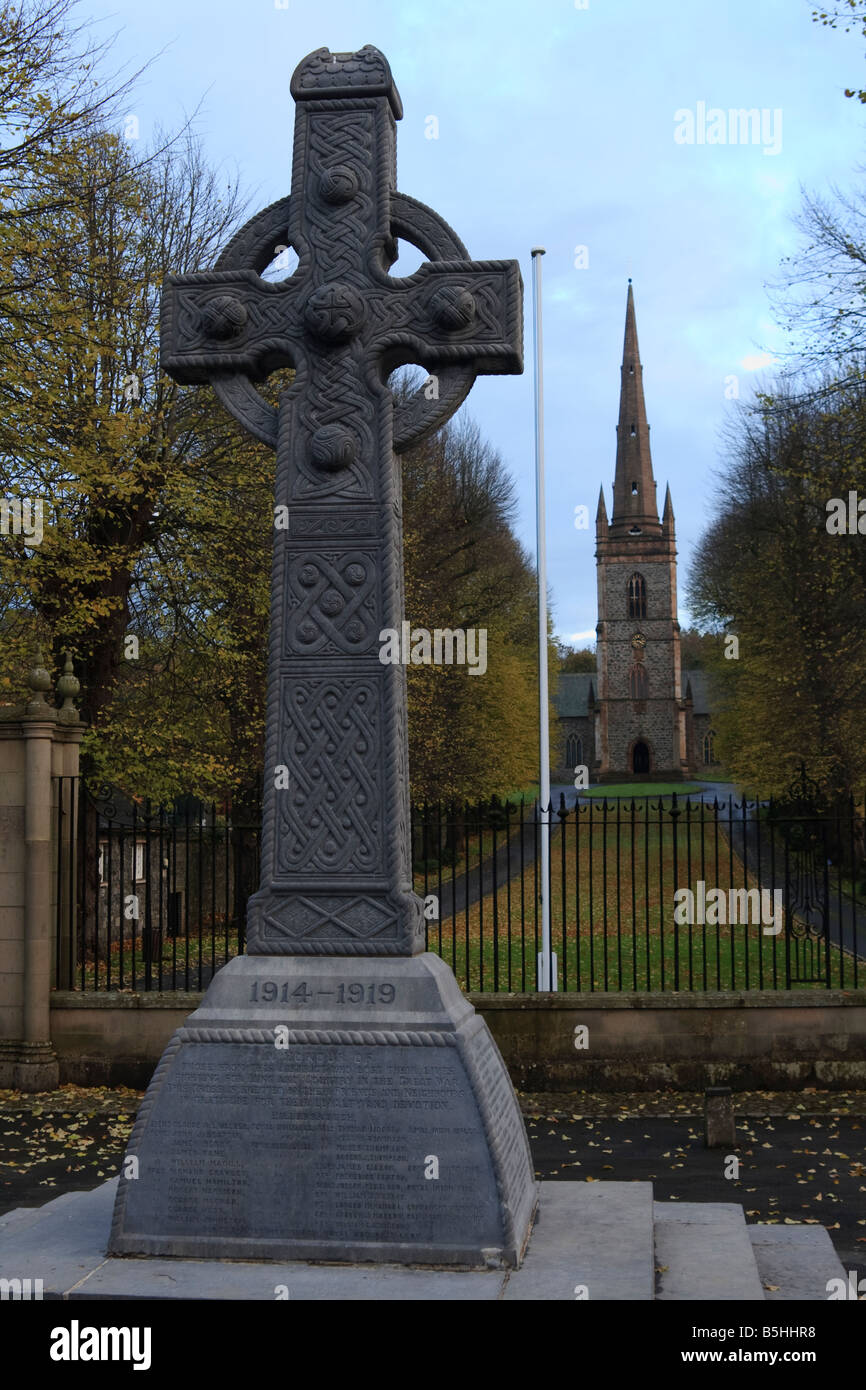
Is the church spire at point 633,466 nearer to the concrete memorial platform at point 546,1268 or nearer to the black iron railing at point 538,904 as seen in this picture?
the black iron railing at point 538,904

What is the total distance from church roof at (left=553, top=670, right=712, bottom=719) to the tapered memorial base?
100947mm

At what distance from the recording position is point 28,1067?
39.9ft

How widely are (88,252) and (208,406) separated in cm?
258

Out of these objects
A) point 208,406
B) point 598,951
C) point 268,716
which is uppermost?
point 208,406

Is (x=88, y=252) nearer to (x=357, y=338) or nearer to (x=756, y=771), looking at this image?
(x=357, y=338)

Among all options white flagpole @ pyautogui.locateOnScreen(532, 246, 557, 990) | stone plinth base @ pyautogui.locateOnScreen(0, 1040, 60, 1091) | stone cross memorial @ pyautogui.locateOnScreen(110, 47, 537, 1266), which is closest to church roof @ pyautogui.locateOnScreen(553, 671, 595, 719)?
white flagpole @ pyautogui.locateOnScreen(532, 246, 557, 990)

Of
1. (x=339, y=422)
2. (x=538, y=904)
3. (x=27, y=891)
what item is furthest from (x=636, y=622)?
(x=339, y=422)

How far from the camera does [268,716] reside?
19.5ft

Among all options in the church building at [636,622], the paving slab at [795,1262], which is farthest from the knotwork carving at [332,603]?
the church building at [636,622]

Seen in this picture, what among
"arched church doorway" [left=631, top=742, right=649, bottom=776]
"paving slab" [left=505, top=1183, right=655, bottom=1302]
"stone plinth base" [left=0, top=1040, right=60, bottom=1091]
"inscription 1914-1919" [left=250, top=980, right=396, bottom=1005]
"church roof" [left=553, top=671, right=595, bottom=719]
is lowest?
"stone plinth base" [left=0, top=1040, right=60, bottom=1091]

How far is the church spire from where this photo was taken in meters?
94.6

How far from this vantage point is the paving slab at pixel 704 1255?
504cm

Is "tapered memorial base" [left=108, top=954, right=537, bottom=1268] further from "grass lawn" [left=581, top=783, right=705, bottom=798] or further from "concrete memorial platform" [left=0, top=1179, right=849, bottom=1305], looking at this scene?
"grass lawn" [left=581, top=783, right=705, bottom=798]
